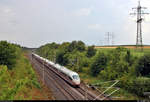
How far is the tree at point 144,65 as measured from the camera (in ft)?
118

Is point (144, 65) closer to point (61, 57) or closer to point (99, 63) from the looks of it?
point (99, 63)

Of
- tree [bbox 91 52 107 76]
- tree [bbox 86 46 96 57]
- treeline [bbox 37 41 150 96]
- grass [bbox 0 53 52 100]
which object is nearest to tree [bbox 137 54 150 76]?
treeline [bbox 37 41 150 96]

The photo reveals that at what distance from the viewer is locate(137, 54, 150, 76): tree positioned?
36.1m

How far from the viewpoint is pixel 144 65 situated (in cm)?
3638

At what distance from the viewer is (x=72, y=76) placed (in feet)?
129

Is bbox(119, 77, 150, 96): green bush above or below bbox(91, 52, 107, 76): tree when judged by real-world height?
below

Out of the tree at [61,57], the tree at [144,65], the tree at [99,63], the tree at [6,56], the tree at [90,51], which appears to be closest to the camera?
the tree at [144,65]

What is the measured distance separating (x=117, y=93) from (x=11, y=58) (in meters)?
29.5

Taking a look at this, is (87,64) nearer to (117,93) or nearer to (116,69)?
(116,69)

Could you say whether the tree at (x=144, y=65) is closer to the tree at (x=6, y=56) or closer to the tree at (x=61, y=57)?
the tree at (x=6, y=56)

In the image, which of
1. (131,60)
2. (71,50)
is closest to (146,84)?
(131,60)

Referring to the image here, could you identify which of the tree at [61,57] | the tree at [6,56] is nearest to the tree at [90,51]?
the tree at [61,57]

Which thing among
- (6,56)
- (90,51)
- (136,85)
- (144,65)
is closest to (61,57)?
(90,51)

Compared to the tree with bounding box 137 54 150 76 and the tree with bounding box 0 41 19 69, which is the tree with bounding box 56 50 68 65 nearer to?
the tree with bounding box 0 41 19 69
